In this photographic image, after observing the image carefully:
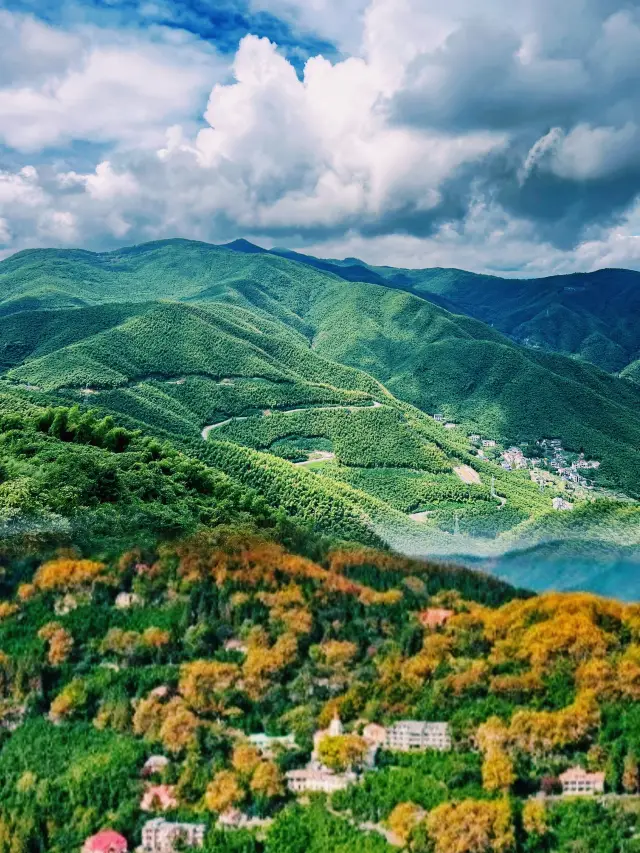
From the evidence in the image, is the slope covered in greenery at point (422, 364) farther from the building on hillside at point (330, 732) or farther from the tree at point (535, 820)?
the tree at point (535, 820)

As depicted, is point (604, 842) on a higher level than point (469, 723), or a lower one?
lower

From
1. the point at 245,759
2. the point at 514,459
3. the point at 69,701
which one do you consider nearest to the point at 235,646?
the point at 245,759

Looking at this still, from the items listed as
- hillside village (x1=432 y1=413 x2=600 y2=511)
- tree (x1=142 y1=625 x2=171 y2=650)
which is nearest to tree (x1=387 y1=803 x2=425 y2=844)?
tree (x1=142 y1=625 x2=171 y2=650)

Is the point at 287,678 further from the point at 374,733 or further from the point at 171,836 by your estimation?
the point at 171,836

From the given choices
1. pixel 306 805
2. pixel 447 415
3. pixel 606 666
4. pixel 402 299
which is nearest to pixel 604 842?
pixel 606 666

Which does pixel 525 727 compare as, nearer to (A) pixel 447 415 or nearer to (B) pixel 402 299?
(A) pixel 447 415

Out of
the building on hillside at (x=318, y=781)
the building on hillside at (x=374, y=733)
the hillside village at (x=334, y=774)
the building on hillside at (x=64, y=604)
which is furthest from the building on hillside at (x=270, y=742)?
the building on hillside at (x=64, y=604)
